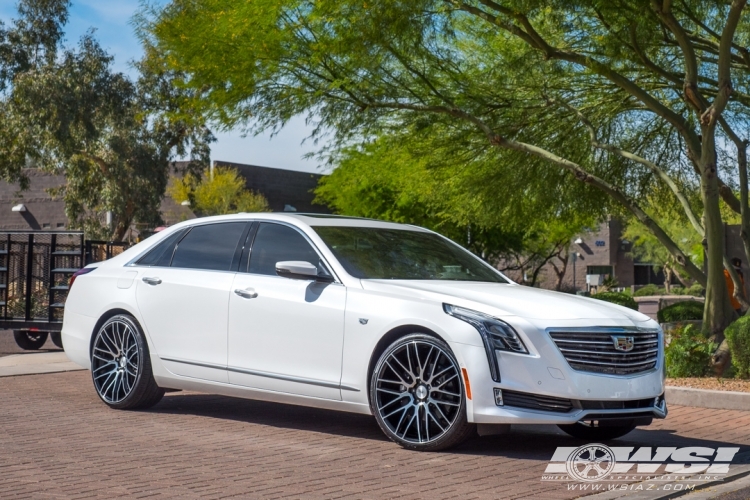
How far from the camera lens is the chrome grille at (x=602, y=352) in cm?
684

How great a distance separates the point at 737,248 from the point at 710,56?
3.43 m

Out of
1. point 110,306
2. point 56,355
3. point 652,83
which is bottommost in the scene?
point 56,355

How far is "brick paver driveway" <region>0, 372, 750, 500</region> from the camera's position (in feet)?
19.2

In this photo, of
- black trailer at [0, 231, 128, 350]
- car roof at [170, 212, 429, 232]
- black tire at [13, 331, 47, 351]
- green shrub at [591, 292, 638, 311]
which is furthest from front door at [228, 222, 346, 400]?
green shrub at [591, 292, 638, 311]

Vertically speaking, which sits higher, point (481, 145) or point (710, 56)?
point (710, 56)

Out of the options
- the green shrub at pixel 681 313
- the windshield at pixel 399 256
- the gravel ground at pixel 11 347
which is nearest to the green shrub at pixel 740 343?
the windshield at pixel 399 256

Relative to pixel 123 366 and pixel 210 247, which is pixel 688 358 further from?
pixel 123 366

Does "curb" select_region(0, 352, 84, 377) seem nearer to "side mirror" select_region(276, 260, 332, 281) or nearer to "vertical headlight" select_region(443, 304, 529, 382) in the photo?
"side mirror" select_region(276, 260, 332, 281)

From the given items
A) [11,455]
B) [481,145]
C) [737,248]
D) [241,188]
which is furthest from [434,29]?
[241,188]

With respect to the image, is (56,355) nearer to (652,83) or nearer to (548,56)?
(548,56)

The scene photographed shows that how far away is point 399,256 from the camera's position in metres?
8.27

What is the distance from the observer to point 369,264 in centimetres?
800

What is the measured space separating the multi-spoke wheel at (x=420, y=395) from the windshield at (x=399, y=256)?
87cm

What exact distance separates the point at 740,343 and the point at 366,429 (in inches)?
216
